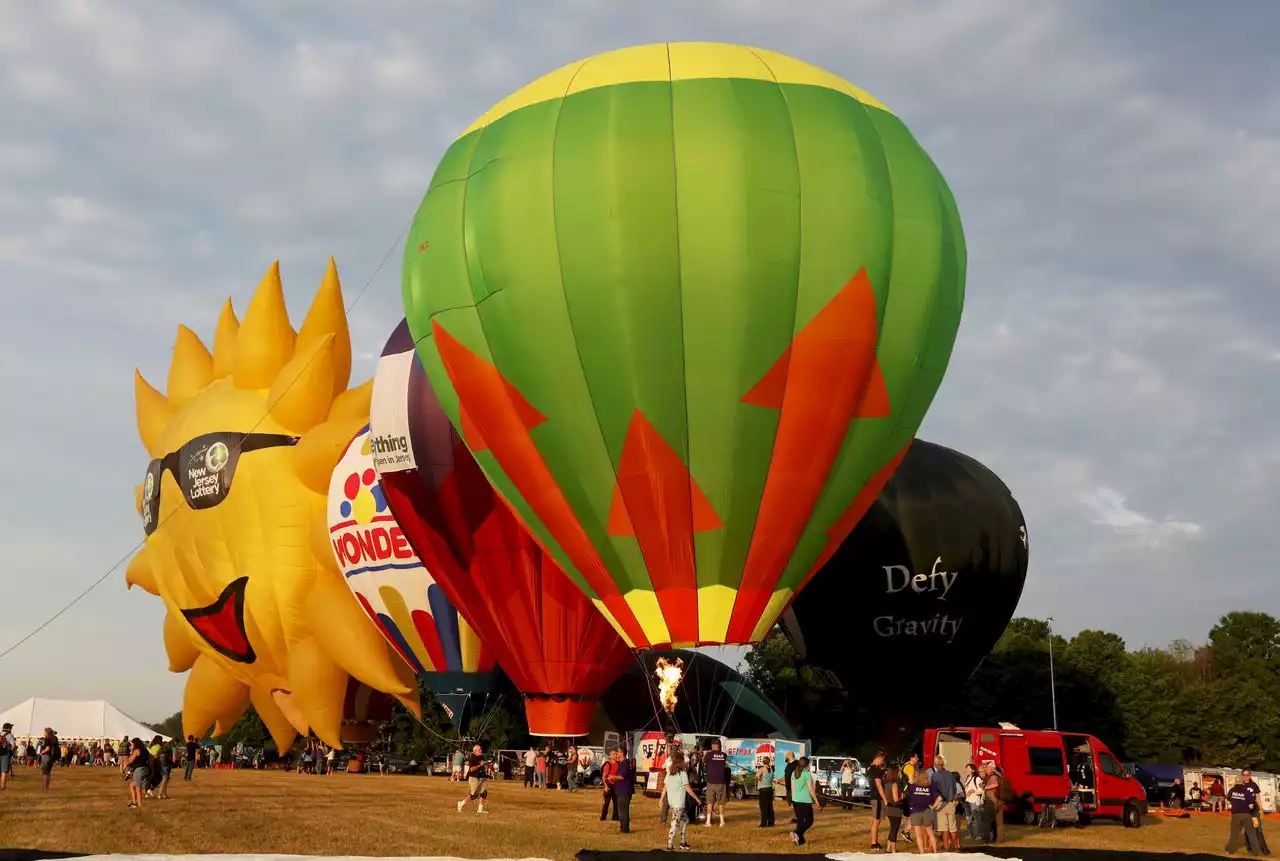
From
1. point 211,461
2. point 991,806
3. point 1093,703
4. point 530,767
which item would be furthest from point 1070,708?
point 991,806

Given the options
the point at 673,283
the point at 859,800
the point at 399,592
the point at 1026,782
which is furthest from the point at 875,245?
the point at 399,592

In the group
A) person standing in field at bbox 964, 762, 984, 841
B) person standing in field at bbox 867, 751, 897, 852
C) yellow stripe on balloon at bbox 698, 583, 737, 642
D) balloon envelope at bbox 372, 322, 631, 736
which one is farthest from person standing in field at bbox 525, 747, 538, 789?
person standing in field at bbox 867, 751, 897, 852

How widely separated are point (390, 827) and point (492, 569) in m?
8.77

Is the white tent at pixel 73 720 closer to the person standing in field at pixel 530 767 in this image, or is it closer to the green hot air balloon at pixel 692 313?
the person standing in field at pixel 530 767

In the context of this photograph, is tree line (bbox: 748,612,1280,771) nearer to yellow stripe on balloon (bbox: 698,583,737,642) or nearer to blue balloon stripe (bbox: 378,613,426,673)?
blue balloon stripe (bbox: 378,613,426,673)

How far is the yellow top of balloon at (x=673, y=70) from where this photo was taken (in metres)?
17.0

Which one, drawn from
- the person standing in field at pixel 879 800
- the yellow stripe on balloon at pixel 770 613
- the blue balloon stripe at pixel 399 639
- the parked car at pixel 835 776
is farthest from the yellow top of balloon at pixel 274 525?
the person standing in field at pixel 879 800

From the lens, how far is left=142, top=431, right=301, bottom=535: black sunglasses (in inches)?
1167

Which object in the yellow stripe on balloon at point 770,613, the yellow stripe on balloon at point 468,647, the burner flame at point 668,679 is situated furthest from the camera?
the yellow stripe on balloon at point 468,647

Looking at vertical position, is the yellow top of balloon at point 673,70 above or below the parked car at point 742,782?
above

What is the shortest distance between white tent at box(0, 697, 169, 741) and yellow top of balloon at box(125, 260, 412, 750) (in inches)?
589

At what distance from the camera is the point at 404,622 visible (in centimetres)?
2661

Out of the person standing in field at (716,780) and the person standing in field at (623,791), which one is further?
the person standing in field at (716,780)

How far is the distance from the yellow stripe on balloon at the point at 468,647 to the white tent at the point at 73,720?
73.5 ft
